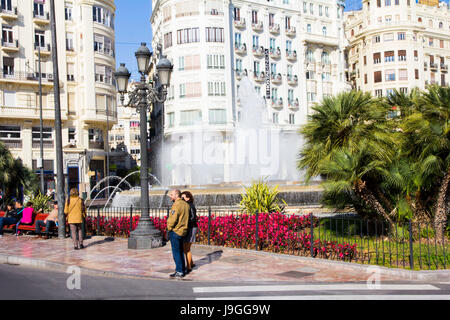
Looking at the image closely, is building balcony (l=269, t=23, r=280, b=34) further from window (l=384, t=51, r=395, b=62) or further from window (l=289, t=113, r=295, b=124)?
window (l=384, t=51, r=395, b=62)

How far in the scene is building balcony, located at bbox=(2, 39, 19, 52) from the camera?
4353cm

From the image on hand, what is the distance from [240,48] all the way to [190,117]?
31.6ft

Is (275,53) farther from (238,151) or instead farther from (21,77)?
(21,77)

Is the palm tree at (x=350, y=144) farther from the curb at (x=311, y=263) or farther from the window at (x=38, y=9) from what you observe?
the window at (x=38, y=9)

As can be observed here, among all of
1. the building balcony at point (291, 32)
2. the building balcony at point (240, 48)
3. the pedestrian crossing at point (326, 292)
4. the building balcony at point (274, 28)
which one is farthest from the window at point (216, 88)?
the pedestrian crossing at point (326, 292)

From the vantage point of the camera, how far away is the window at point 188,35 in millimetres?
49547

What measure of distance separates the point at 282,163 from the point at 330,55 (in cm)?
2045

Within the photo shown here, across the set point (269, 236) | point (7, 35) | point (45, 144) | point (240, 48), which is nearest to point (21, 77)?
point (7, 35)

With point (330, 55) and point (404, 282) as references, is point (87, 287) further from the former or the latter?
point (330, 55)

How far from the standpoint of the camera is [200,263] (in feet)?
35.4

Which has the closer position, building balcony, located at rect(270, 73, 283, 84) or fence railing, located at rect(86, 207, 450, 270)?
fence railing, located at rect(86, 207, 450, 270)

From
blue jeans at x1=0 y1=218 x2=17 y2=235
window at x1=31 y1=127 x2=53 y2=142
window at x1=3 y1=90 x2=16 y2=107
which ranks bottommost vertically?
blue jeans at x1=0 y1=218 x2=17 y2=235

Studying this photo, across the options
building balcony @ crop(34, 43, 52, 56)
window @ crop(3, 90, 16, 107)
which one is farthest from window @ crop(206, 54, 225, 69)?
window @ crop(3, 90, 16, 107)

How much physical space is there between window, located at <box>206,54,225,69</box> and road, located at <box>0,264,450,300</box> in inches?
1641
